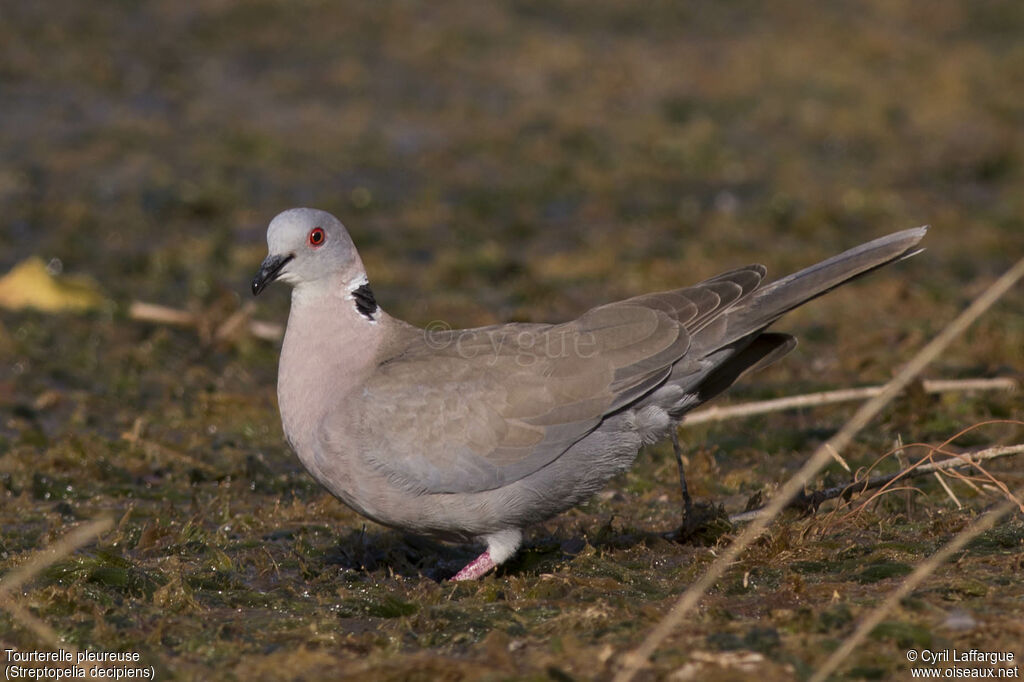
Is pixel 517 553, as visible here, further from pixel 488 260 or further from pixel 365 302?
pixel 488 260

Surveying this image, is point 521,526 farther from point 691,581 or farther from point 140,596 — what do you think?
point 140,596

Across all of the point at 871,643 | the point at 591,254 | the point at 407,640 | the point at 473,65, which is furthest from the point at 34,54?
the point at 871,643

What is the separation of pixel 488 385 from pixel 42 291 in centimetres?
516

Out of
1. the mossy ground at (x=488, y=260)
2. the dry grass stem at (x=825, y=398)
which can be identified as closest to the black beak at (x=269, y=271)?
the mossy ground at (x=488, y=260)

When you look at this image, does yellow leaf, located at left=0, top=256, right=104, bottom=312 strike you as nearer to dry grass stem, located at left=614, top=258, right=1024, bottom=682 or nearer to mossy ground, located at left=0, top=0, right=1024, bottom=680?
mossy ground, located at left=0, top=0, right=1024, bottom=680

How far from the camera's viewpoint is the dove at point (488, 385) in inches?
208

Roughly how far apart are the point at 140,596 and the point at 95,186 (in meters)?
7.48

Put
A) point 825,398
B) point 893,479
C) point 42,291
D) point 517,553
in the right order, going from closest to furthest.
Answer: point 893,479
point 517,553
point 825,398
point 42,291

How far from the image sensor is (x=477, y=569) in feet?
17.9

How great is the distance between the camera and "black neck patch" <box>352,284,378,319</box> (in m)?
A: 5.71

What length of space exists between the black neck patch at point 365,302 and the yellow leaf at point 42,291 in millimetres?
4253

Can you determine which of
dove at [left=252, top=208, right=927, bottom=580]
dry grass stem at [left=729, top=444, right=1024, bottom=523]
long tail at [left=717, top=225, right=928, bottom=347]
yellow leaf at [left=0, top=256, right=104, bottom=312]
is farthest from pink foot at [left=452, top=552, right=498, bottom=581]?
yellow leaf at [left=0, top=256, right=104, bottom=312]

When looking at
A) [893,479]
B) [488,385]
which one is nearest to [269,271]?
[488,385]

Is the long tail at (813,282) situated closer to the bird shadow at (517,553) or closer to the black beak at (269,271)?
the bird shadow at (517,553)
